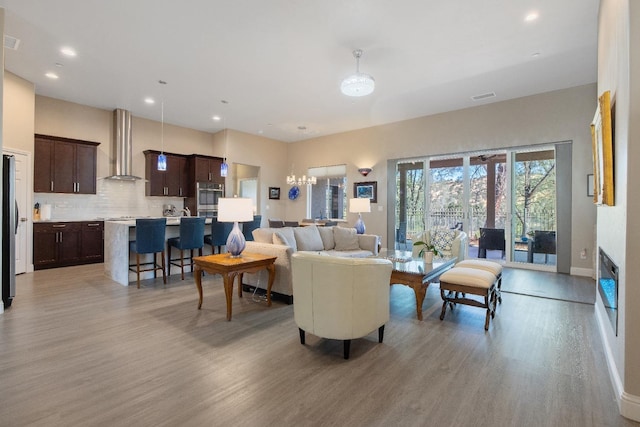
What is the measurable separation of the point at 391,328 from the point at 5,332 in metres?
3.71

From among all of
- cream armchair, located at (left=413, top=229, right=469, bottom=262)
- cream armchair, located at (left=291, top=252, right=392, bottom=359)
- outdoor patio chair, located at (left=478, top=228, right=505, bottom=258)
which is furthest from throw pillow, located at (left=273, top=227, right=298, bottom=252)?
outdoor patio chair, located at (left=478, top=228, right=505, bottom=258)

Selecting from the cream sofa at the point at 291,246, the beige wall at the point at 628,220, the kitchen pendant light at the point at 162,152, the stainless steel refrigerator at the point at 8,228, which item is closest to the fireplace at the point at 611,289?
the beige wall at the point at 628,220

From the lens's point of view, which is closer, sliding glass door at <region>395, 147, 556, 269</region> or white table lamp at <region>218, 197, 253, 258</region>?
white table lamp at <region>218, 197, 253, 258</region>

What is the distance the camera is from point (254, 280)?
432cm

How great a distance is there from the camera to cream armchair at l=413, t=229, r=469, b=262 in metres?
4.65

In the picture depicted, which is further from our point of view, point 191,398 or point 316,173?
point 316,173

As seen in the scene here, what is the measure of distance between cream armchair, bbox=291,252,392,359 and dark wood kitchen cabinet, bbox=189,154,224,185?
6.09 m

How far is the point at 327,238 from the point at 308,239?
0.51 m

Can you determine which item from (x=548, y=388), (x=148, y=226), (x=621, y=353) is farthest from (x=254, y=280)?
(x=621, y=353)

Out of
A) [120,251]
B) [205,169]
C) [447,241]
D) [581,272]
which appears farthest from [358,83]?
[205,169]

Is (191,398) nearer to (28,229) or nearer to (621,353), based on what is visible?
(621,353)

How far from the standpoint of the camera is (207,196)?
8086 mm

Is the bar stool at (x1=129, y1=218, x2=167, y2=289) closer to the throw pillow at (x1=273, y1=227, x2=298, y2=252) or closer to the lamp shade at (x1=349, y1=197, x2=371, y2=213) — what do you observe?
the throw pillow at (x1=273, y1=227, x2=298, y2=252)

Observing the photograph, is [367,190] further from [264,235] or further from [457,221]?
[264,235]
